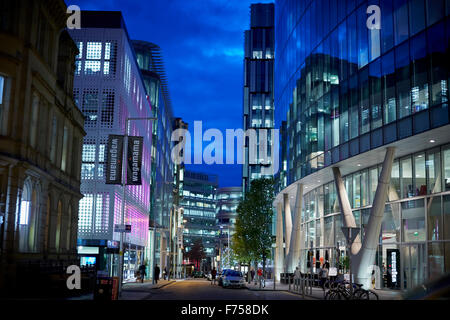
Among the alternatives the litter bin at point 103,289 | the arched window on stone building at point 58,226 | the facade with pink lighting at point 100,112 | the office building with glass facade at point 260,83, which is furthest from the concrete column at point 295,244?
the office building with glass facade at point 260,83

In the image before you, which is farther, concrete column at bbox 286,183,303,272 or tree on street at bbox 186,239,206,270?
tree on street at bbox 186,239,206,270

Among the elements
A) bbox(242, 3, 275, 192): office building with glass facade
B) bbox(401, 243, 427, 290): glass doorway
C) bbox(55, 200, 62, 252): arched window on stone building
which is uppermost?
bbox(242, 3, 275, 192): office building with glass facade

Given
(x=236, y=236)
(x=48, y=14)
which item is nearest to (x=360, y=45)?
(x=48, y=14)

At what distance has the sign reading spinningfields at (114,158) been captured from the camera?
33.0 metres

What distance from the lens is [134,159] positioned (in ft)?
113

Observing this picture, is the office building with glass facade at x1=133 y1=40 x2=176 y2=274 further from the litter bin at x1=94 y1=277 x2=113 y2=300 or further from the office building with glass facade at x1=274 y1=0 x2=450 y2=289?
the litter bin at x1=94 y1=277 x2=113 y2=300

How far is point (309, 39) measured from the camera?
46062 millimetres

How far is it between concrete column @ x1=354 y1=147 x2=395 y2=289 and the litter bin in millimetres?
17511

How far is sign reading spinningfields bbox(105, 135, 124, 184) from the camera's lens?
32969mm

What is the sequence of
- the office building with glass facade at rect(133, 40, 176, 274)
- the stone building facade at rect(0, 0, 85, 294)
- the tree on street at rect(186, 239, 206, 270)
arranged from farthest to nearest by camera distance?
the tree on street at rect(186, 239, 206, 270) → the office building with glass facade at rect(133, 40, 176, 274) → the stone building facade at rect(0, 0, 85, 294)

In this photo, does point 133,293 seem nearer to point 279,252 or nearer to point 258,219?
point 279,252

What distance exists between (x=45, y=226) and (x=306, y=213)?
32384mm

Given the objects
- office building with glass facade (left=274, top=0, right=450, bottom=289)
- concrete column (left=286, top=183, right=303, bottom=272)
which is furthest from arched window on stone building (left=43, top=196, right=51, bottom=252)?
concrete column (left=286, top=183, right=303, bottom=272)

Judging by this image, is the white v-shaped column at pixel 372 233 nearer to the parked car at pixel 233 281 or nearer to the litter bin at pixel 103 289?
the parked car at pixel 233 281
